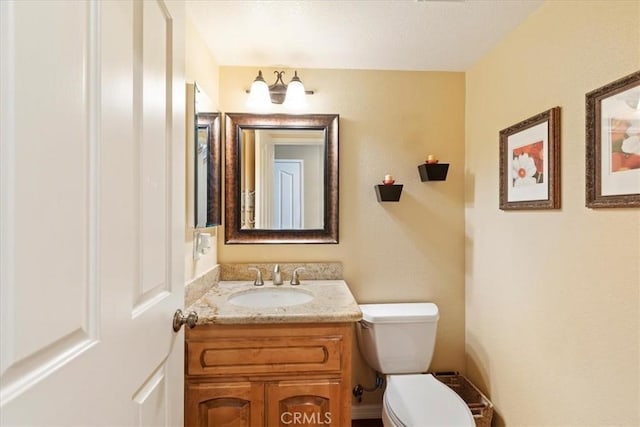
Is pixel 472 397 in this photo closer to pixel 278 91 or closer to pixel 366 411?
Result: pixel 366 411

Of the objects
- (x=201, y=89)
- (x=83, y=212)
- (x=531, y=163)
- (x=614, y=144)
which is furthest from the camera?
(x=201, y=89)

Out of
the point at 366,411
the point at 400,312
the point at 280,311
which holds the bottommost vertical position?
the point at 366,411

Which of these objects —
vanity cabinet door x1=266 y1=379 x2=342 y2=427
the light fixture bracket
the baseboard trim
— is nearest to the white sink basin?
vanity cabinet door x1=266 y1=379 x2=342 y2=427

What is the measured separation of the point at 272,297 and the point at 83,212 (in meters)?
1.42

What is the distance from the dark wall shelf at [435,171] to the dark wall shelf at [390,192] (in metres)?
0.18

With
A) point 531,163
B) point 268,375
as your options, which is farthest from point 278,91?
point 268,375

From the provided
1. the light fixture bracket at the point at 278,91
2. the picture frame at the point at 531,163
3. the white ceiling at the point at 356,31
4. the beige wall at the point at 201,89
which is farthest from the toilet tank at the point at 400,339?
the white ceiling at the point at 356,31

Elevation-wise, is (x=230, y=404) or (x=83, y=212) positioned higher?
(x=83, y=212)

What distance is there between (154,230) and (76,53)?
404 millimetres

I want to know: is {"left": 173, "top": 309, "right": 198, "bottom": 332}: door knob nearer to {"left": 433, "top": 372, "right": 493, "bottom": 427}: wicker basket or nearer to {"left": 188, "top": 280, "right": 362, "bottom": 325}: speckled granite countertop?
{"left": 188, "top": 280, "right": 362, "bottom": 325}: speckled granite countertop

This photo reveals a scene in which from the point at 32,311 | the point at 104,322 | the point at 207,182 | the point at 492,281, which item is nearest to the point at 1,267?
the point at 32,311

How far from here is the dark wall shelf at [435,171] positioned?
197cm

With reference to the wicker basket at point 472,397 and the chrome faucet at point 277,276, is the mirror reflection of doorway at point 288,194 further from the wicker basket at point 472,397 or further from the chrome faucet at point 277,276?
the wicker basket at point 472,397

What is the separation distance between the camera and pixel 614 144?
42.4 inches
